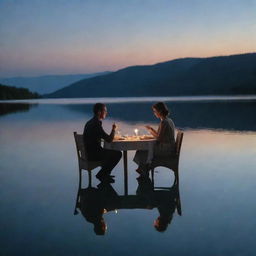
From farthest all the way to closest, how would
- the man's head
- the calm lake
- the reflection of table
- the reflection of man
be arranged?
the reflection of table
the man's head
the reflection of man
the calm lake

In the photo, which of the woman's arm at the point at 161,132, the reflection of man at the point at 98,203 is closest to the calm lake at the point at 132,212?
the reflection of man at the point at 98,203

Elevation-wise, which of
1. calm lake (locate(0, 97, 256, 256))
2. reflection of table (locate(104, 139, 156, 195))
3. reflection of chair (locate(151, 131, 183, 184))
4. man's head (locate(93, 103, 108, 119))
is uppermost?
man's head (locate(93, 103, 108, 119))

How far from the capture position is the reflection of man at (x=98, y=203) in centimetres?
534

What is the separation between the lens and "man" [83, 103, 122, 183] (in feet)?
24.7

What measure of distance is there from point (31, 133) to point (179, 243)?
14252 mm

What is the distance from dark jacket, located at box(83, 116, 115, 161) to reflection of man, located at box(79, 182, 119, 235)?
54 cm

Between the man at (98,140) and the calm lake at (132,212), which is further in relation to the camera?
the man at (98,140)

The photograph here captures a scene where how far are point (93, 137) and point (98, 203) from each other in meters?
1.64

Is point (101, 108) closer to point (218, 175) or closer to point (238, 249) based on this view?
point (218, 175)

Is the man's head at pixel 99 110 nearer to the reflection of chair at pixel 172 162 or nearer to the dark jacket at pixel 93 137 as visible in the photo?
the dark jacket at pixel 93 137

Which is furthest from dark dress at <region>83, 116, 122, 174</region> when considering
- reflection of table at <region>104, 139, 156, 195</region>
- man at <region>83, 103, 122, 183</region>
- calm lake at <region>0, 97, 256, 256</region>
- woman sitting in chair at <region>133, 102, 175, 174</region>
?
woman sitting in chair at <region>133, 102, 175, 174</region>

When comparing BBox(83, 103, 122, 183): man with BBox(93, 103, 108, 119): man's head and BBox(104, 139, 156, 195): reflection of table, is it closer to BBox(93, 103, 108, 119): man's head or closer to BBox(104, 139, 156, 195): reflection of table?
BBox(93, 103, 108, 119): man's head

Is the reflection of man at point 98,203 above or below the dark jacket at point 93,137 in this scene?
below

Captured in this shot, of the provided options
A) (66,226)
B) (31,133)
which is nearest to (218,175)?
(66,226)
